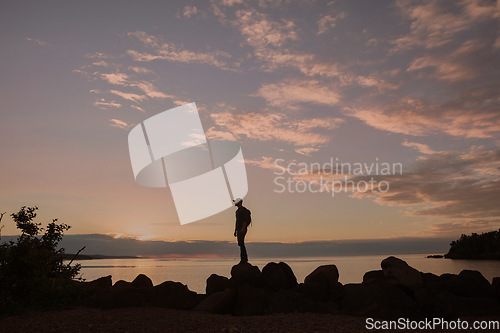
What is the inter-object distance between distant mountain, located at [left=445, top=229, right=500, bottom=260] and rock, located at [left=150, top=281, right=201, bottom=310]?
156 m

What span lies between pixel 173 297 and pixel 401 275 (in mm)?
9306

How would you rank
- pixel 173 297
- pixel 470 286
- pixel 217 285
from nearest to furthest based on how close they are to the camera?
pixel 173 297
pixel 470 286
pixel 217 285

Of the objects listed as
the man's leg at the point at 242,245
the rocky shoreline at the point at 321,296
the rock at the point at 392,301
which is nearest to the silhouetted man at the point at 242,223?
the man's leg at the point at 242,245

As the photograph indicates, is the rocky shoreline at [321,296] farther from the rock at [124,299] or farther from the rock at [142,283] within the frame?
the rock at [142,283]

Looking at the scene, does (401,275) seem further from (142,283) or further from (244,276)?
(142,283)

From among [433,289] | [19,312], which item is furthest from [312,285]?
[19,312]

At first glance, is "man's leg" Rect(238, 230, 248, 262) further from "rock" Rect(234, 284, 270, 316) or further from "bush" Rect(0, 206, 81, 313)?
"bush" Rect(0, 206, 81, 313)

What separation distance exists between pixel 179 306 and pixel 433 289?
10310mm

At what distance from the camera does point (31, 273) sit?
16047 millimetres

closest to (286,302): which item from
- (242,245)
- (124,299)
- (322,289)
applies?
(322,289)

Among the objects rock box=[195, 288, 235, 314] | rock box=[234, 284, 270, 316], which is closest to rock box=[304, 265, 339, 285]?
rock box=[234, 284, 270, 316]

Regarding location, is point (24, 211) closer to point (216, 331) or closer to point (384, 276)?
point (216, 331)

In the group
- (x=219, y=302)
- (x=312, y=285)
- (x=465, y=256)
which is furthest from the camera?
(x=465, y=256)

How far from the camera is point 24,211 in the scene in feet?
57.7
